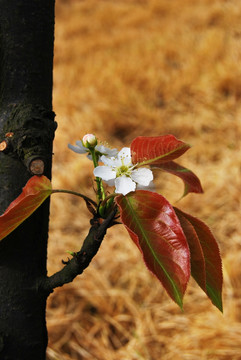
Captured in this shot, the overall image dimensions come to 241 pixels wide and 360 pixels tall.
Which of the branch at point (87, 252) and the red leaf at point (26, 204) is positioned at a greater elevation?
the red leaf at point (26, 204)

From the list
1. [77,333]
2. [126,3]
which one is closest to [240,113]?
[77,333]

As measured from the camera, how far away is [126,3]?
11.9 ft

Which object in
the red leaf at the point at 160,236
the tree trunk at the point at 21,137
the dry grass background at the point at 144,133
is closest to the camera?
the red leaf at the point at 160,236

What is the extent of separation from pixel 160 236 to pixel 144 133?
1756 millimetres

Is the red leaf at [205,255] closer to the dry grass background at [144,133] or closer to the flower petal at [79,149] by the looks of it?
the flower petal at [79,149]

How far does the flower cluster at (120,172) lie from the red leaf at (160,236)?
1 centimetres

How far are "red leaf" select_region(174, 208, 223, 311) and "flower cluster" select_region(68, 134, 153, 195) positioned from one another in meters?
0.05

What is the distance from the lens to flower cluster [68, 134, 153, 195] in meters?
0.41

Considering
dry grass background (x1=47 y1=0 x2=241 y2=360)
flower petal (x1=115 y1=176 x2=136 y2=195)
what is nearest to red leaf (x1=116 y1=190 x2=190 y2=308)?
flower petal (x1=115 y1=176 x2=136 y2=195)

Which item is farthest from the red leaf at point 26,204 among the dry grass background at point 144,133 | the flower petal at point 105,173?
the dry grass background at point 144,133

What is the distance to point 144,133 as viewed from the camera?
2.13 metres

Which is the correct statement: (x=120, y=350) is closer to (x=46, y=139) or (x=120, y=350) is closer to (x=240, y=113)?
(x=46, y=139)

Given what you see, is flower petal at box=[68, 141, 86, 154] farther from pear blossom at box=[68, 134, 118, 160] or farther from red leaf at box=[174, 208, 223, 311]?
red leaf at box=[174, 208, 223, 311]

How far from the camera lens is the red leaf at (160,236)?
0.38 meters
